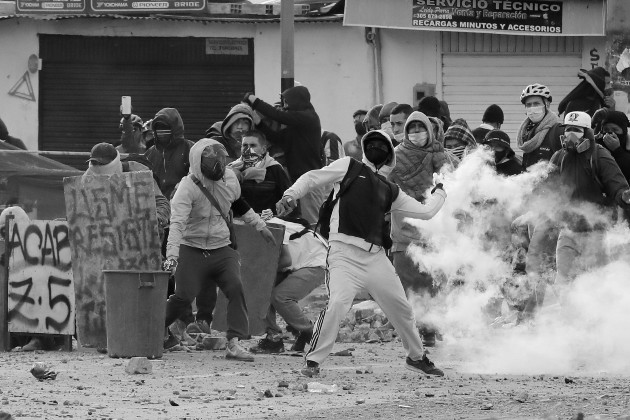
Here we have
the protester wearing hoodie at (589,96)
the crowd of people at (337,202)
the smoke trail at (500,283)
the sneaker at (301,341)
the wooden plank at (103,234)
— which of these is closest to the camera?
the crowd of people at (337,202)

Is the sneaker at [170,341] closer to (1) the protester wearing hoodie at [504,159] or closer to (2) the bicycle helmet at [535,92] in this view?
(1) the protester wearing hoodie at [504,159]

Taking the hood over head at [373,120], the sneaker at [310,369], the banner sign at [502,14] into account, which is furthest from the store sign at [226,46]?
the sneaker at [310,369]

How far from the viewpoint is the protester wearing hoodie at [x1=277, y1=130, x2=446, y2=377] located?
10.9 m

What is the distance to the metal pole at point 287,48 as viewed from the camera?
56.6ft

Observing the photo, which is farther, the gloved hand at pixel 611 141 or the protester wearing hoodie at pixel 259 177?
the gloved hand at pixel 611 141

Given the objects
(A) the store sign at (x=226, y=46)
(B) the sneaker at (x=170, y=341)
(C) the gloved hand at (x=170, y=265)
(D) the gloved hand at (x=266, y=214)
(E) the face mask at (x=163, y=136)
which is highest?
(A) the store sign at (x=226, y=46)

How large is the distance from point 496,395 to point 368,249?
1564 millimetres

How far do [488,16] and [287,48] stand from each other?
544 centimetres

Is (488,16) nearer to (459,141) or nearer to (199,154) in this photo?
(459,141)

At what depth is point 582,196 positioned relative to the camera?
12781 mm

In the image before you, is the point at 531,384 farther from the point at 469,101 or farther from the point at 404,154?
the point at 469,101

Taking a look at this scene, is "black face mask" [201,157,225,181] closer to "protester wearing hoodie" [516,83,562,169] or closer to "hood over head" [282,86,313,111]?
"hood over head" [282,86,313,111]

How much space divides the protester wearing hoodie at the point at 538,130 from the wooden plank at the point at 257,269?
2.49 m

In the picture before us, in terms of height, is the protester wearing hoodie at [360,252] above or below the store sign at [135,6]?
below
